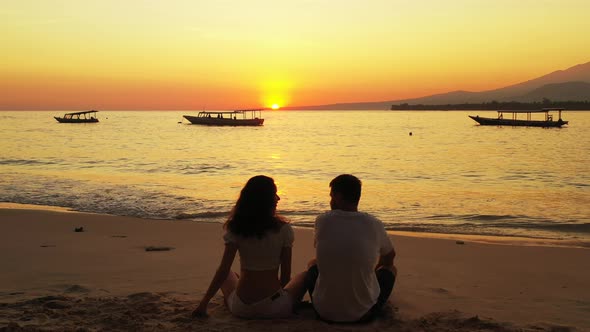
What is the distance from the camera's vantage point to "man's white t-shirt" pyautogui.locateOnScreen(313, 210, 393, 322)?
446 cm

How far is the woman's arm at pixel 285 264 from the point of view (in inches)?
185

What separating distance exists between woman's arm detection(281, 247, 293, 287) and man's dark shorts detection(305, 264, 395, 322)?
0.67 ft

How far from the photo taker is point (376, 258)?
4562mm

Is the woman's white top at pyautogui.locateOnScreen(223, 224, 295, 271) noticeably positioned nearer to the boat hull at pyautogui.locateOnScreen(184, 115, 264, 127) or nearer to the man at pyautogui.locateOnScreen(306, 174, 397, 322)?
the man at pyautogui.locateOnScreen(306, 174, 397, 322)

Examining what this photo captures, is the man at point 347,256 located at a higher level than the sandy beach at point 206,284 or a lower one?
higher

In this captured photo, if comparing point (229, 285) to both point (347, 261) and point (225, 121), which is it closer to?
point (347, 261)

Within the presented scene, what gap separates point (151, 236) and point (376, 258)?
6.19 m

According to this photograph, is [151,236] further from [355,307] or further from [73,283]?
[355,307]

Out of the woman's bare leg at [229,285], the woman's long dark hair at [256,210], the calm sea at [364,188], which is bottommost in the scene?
the calm sea at [364,188]

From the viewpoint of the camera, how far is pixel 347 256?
4.48 m

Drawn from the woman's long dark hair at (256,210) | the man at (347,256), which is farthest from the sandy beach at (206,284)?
the woman's long dark hair at (256,210)

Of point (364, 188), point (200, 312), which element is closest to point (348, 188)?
point (200, 312)

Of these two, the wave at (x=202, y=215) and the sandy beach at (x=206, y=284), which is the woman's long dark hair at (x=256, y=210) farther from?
the wave at (x=202, y=215)

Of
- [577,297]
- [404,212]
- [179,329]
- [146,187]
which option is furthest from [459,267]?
[146,187]
